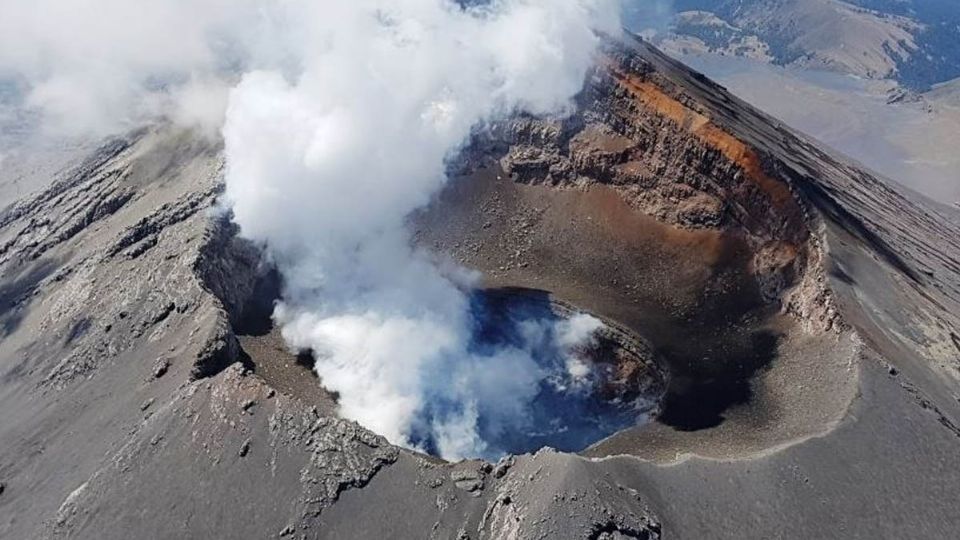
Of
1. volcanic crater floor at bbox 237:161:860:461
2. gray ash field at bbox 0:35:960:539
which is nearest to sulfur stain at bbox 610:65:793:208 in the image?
gray ash field at bbox 0:35:960:539

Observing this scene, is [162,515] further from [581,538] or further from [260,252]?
[260,252]

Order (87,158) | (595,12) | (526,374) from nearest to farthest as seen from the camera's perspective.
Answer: (526,374) → (595,12) → (87,158)

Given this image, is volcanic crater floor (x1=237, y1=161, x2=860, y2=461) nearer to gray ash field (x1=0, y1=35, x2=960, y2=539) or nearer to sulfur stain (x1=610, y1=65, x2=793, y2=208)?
gray ash field (x1=0, y1=35, x2=960, y2=539)

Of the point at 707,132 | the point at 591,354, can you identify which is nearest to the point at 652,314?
the point at 591,354

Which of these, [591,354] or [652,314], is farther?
[652,314]

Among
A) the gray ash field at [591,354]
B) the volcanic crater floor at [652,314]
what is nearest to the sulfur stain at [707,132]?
the gray ash field at [591,354]

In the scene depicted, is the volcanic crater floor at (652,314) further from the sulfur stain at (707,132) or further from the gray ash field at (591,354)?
the sulfur stain at (707,132)

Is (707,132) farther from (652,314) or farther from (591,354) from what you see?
(591,354)

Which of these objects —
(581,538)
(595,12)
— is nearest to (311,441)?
(581,538)
